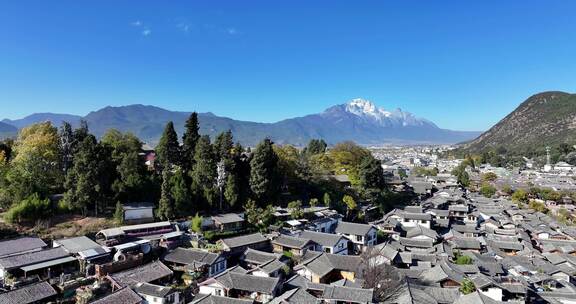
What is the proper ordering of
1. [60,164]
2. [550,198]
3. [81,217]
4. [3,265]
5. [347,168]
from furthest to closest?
[550,198] < [347,168] < [60,164] < [81,217] < [3,265]

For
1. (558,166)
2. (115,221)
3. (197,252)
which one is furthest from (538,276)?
(558,166)

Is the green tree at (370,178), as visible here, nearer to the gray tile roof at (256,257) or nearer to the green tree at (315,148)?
the gray tile roof at (256,257)

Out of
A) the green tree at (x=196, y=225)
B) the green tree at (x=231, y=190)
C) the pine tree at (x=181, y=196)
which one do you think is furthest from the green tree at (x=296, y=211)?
the pine tree at (x=181, y=196)

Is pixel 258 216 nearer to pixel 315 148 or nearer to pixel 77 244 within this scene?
pixel 77 244

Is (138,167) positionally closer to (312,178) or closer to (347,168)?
(312,178)

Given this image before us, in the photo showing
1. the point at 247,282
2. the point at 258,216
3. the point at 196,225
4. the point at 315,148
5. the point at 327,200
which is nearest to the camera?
the point at 247,282

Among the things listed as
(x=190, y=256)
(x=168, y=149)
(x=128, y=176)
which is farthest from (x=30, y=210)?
(x=190, y=256)
